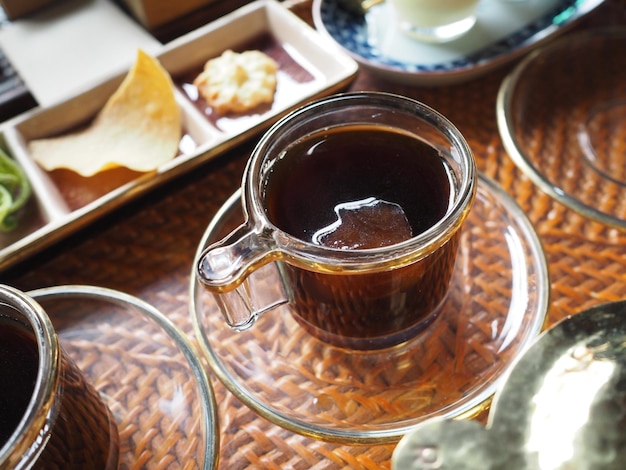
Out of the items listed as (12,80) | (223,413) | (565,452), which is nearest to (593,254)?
(565,452)

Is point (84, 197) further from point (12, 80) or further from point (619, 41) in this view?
point (619, 41)

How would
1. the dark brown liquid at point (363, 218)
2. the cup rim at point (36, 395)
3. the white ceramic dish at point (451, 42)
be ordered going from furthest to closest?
1. the white ceramic dish at point (451, 42)
2. the dark brown liquid at point (363, 218)
3. the cup rim at point (36, 395)

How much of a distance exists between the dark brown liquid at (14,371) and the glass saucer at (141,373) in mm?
112

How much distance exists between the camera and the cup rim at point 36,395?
40 cm

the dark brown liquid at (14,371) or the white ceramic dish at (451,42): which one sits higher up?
the dark brown liquid at (14,371)

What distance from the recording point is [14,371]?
0.49m

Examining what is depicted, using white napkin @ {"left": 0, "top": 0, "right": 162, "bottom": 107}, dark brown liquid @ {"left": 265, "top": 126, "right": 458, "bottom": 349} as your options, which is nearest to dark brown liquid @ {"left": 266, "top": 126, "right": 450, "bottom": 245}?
dark brown liquid @ {"left": 265, "top": 126, "right": 458, "bottom": 349}

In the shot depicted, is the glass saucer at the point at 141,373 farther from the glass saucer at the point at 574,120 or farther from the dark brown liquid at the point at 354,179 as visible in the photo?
the glass saucer at the point at 574,120

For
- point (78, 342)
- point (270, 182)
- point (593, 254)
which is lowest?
point (593, 254)

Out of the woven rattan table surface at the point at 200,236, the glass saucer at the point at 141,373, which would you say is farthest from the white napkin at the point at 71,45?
the glass saucer at the point at 141,373

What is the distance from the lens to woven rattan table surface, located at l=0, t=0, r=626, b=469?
58cm

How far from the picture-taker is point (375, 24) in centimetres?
94

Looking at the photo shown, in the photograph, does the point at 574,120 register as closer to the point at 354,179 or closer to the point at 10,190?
the point at 354,179

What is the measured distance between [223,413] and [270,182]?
224 mm
